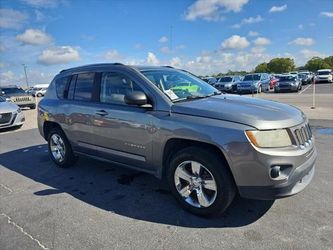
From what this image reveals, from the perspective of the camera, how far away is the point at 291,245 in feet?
9.53

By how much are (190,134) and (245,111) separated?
2.19 feet

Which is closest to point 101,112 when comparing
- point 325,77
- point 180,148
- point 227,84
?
point 180,148

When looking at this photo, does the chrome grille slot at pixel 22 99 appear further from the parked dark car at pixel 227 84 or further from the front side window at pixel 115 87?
the parked dark car at pixel 227 84

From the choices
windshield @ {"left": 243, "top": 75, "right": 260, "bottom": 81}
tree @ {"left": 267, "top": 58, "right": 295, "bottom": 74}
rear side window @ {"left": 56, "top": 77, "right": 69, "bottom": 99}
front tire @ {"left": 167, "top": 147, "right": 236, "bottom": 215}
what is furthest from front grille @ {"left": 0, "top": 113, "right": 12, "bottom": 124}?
tree @ {"left": 267, "top": 58, "right": 295, "bottom": 74}

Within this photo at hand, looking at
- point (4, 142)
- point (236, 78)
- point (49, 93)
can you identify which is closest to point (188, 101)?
point (49, 93)

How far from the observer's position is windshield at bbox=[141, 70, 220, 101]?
4.00 metres

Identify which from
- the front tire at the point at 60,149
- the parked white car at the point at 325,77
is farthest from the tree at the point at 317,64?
the front tire at the point at 60,149

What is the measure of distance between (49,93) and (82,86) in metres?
1.16

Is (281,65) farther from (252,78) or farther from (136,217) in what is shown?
(136,217)

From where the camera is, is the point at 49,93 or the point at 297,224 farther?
the point at 49,93

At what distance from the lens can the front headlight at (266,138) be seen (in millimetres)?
3037

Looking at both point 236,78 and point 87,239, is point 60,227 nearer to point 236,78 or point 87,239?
point 87,239

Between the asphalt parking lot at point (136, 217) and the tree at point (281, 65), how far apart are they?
10645 centimetres

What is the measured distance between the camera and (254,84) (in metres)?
26.1
